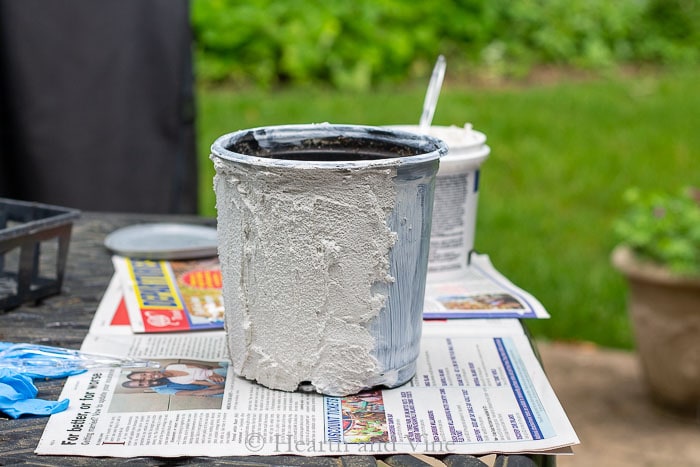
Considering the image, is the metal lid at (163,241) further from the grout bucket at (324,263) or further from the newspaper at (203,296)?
the grout bucket at (324,263)

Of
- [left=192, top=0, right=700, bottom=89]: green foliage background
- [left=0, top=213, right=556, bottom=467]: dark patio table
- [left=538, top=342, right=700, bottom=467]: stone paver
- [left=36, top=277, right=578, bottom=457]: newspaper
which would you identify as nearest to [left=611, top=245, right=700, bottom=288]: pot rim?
[left=538, top=342, right=700, bottom=467]: stone paver

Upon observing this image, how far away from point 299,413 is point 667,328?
1.66 metres

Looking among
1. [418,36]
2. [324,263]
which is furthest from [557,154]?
[324,263]

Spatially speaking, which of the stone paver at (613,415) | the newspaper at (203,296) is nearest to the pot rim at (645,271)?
the stone paver at (613,415)

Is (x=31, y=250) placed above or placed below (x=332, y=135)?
below

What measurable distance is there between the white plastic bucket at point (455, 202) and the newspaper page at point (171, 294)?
30cm

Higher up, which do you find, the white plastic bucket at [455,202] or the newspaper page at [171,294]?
the white plastic bucket at [455,202]

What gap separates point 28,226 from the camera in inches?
42.2

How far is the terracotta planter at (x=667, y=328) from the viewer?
223 centimetres

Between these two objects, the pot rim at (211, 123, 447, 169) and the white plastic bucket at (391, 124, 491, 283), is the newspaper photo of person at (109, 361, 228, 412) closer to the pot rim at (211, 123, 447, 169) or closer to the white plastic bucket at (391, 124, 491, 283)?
the pot rim at (211, 123, 447, 169)

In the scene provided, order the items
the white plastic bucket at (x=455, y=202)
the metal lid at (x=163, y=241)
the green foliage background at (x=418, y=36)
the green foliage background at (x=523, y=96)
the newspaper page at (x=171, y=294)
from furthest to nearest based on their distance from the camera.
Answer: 1. the green foliage background at (x=418, y=36)
2. the green foliage background at (x=523, y=96)
3. the metal lid at (x=163, y=241)
4. the white plastic bucket at (x=455, y=202)
5. the newspaper page at (x=171, y=294)

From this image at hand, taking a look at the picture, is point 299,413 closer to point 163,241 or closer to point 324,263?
point 324,263

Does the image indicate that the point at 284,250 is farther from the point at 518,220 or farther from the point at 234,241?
the point at 518,220

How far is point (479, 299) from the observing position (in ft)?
3.77
